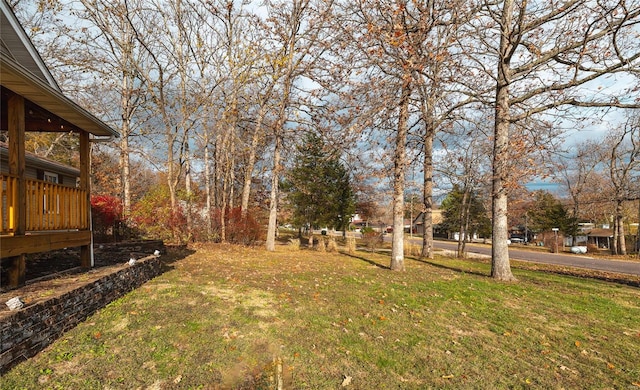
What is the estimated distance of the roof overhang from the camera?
420 cm

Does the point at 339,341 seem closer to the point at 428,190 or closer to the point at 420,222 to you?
the point at 428,190

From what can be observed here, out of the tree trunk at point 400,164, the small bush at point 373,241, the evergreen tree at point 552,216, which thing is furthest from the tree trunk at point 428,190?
the evergreen tree at point 552,216

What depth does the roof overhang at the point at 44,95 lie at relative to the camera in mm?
4204

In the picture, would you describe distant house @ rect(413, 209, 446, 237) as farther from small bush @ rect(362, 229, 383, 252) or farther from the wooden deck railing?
the wooden deck railing

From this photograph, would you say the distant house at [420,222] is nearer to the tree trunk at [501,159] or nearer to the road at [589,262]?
the road at [589,262]

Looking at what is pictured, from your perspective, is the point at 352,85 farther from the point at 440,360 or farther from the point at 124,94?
the point at 124,94

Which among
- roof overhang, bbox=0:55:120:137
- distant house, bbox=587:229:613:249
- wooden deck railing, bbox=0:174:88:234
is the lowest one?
distant house, bbox=587:229:613:249

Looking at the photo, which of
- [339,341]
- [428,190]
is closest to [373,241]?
[428,190]

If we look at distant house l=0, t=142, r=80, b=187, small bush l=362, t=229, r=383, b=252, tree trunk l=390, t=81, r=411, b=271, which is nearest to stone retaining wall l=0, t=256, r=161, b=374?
distant house l=0, t=142, r=80, b=187

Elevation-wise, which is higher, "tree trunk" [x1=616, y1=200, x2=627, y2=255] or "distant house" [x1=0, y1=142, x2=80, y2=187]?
"distant house" [x1=0, y1=142, x2=80, y2=187]

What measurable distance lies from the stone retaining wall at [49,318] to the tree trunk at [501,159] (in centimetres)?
963

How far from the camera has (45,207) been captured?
17.7ft

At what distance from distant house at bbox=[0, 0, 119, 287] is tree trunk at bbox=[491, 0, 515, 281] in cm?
1029

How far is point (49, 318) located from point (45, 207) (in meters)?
2.64
